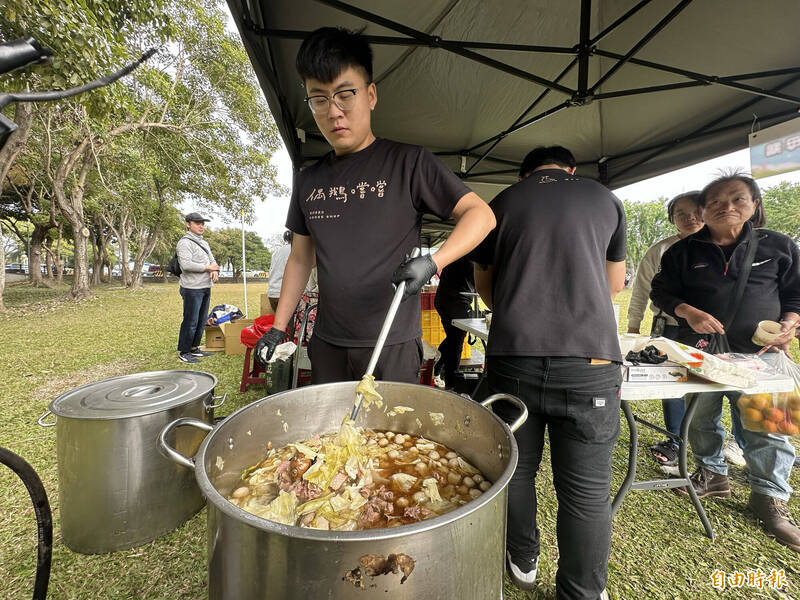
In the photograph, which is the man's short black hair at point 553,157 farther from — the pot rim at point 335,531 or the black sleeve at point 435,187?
the pot rim at point 335,531

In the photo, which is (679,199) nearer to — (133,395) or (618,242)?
(618,242)

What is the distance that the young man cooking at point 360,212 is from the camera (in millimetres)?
1354

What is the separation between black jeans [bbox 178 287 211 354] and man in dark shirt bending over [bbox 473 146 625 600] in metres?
5.26

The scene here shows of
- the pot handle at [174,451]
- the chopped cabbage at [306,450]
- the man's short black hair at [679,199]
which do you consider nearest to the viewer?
the pot handle at [174,451]

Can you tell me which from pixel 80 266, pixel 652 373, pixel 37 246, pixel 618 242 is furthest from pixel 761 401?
pixel 37 246

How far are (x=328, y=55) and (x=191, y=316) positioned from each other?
5.28 meters

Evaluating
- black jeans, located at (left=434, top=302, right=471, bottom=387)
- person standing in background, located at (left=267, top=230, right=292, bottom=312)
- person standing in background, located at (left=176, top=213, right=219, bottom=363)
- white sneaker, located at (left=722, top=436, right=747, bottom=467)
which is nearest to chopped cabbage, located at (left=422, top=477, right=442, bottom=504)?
black jeans, located at (left=434, top=302, right=471, bottom=387)

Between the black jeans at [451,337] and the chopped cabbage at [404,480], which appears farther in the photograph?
the black jeans at [451,337]

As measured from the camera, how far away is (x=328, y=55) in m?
1.31

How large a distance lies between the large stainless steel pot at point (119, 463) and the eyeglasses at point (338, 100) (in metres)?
1.58

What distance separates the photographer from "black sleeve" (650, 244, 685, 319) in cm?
260

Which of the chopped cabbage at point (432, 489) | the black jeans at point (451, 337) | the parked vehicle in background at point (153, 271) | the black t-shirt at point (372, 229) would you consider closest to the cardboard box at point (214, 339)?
the black jeans at point (451, 337)

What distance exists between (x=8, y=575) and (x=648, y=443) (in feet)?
14.5

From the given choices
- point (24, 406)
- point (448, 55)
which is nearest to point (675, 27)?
point (448, 55)
